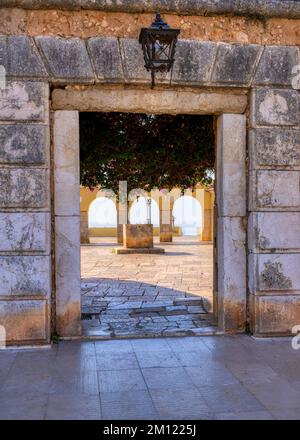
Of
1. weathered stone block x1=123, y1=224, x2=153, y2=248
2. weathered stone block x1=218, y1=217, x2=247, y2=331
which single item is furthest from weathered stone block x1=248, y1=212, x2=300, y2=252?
weathered stone block x1=123, y1=224, x2=153, y2=248

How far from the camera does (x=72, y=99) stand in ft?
15.5

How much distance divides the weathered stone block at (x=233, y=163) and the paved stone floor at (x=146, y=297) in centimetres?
131

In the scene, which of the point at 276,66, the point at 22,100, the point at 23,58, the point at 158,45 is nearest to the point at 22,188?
the point at 22,100

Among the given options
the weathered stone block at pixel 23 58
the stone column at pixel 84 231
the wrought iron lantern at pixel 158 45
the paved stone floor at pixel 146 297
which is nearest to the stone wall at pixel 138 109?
the weathered stone block at pixel 23 58

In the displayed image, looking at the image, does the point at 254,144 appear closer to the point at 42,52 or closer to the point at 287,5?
the point at 287,5

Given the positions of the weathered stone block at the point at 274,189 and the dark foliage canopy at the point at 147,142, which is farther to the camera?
the dark foliage canopy at the point at 147,142

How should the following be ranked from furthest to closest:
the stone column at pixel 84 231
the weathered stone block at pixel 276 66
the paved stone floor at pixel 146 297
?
the stone column at pixel 84 231, the paved stone floor at pixel 146 297, the weathered stone block at pixel 276 66

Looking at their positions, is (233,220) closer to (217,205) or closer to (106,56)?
(217,205)

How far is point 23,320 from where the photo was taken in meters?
4.54

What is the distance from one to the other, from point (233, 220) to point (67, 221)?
5.48ft

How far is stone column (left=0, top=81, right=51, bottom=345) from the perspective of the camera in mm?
4527

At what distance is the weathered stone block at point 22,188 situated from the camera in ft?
14.9

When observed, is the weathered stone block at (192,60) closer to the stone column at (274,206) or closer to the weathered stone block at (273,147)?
the stone column at (274,206)
